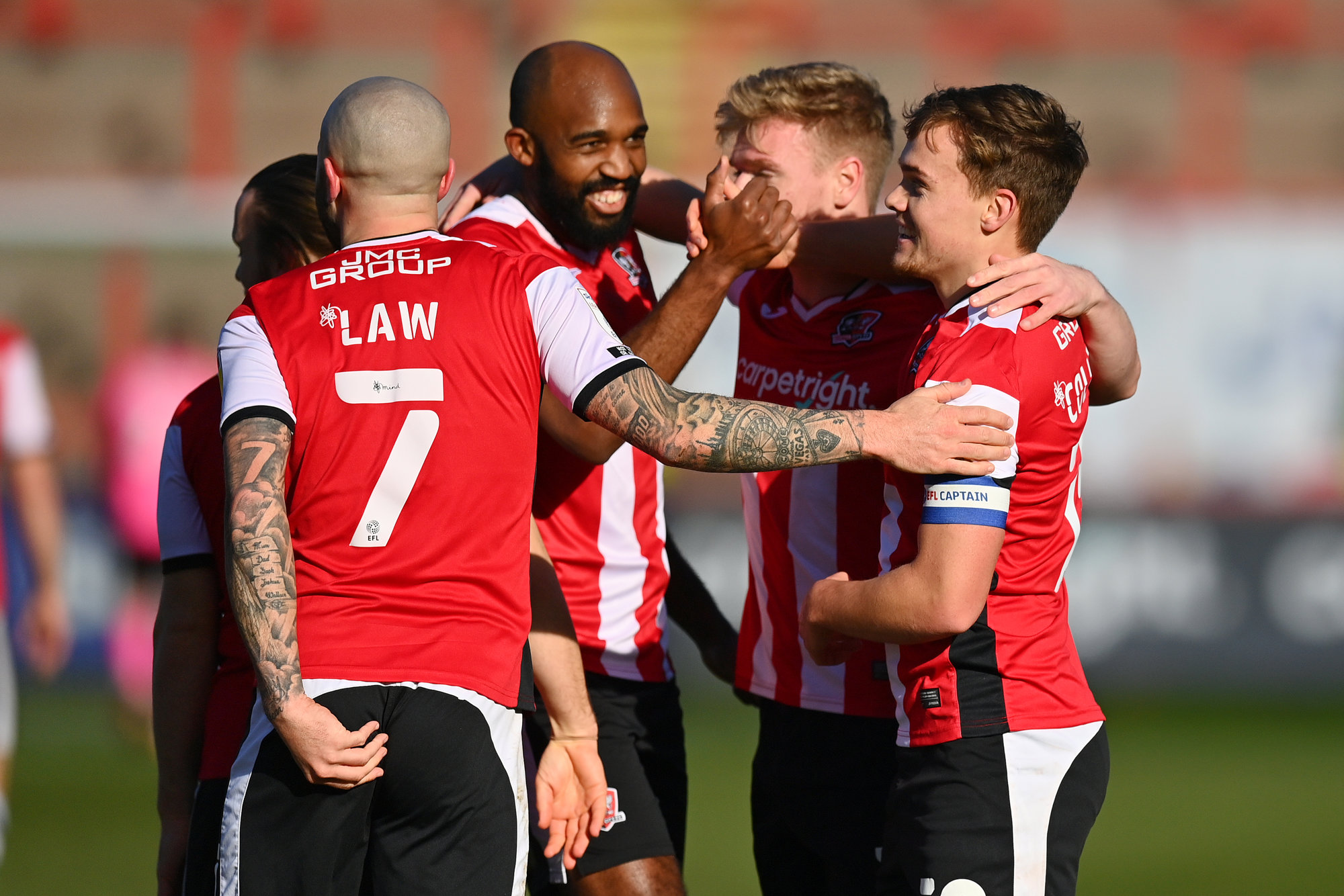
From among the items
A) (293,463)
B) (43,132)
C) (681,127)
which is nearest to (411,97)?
(293,463)

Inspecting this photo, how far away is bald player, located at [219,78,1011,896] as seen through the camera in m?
2.62

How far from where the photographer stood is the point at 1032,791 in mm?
2760

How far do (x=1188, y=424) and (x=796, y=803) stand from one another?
29.7 ft

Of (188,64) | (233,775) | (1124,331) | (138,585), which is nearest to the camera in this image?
(233,775)

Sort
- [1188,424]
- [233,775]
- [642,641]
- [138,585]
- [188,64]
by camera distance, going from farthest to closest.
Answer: [188,64] → [1188,424] → [138,585] → [642,641] → [233,775]

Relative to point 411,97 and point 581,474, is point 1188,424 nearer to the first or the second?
point 581,474

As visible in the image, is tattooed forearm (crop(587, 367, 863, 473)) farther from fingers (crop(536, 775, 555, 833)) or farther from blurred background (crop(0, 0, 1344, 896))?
blurred background (crop(0, 0, 1344, 896))

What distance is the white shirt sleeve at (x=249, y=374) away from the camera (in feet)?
8.73

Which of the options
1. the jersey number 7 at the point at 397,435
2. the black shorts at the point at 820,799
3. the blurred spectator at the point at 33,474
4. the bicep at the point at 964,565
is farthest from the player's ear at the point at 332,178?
the blurred spectator at the point at 33,474

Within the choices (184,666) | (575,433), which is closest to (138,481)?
(184,666)

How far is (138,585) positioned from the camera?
9.53m

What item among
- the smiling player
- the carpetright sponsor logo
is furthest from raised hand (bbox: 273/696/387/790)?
the carpetright sponsor logo

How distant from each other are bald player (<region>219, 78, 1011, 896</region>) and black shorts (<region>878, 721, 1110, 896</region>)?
0.59 metres

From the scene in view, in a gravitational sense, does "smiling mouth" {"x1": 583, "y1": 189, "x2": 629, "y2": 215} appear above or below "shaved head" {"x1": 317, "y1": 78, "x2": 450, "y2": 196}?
above
